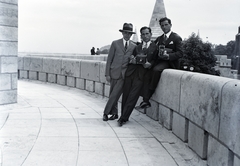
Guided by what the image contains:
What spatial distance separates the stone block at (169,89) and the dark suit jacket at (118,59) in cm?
78

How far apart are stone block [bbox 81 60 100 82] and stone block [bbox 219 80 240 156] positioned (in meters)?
6.77

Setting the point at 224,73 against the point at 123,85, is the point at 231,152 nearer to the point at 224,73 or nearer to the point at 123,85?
the point at 123,85

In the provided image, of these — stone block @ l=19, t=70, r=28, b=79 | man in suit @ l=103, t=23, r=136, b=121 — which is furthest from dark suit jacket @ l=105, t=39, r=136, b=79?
stone block @ l=19, t=70, r=28, b=79

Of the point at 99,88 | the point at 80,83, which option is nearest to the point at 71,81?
the point at 80,83

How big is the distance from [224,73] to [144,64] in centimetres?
8146

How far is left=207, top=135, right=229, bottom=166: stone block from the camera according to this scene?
12.9 ft

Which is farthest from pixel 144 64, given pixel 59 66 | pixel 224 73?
pixel 224 73

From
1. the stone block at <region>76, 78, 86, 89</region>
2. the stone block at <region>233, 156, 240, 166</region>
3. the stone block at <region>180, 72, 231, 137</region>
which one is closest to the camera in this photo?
the stone block at <region>233, 156, 240, 166</region>

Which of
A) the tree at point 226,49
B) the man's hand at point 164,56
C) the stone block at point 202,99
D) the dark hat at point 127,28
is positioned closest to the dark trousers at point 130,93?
the man's hand at point 164,56

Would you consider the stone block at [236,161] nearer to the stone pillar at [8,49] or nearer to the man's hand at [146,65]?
the man's hand at [146,65]

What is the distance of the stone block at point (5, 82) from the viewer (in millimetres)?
8164

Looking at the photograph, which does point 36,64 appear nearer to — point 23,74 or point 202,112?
point 23,74

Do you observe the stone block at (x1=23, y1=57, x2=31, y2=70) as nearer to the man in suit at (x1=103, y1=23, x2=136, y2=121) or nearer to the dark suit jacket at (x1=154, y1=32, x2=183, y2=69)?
the man in suit at (x1=103, y1=23, x2=136, y2=121)

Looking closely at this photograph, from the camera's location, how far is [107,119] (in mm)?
7059
